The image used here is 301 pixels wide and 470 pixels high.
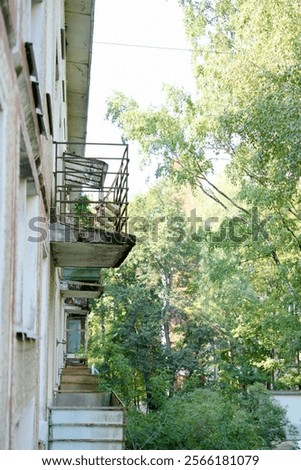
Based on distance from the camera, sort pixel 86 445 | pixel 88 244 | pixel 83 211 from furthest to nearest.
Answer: pixel 83 211
pixel 88 244
pixel 86 445

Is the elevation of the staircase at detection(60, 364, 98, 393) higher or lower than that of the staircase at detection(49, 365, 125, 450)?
higher

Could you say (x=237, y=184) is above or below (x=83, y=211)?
above

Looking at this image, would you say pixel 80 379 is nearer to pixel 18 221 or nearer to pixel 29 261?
pixel 29 261

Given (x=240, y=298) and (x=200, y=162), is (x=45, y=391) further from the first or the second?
(x=240, y=298)

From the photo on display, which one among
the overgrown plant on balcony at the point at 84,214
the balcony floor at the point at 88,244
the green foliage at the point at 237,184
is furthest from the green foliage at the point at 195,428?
the balcony floor at the point at 88,244

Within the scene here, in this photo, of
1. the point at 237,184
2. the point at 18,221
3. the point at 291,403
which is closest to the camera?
the point at 18,221

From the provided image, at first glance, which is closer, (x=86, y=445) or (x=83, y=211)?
(x=86, y=445)

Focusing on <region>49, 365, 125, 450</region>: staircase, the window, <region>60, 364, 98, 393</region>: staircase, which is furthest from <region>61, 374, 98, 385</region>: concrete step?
the window

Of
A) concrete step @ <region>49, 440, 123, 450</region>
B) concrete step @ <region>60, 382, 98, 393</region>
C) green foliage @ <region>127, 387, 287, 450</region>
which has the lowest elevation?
green foliage @ <region>127, 387, 287, 450</region>

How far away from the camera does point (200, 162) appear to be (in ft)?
72.2

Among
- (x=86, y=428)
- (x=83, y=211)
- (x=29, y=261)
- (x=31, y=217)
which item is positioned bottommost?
(x=86, y=428)

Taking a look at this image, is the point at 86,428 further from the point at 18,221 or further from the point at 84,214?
the point at 18,221

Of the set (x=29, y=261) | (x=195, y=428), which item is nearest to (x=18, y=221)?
(x=29, y=261)

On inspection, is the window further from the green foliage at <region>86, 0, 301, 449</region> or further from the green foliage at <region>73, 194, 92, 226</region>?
the green foliage at <region>86, 0, 301, 449</region>
